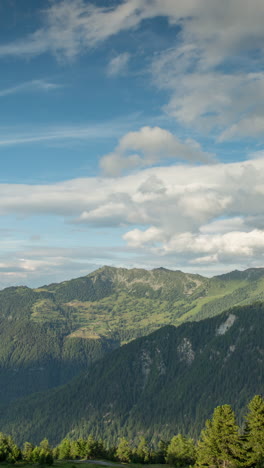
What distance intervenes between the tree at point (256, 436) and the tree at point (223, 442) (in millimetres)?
2265

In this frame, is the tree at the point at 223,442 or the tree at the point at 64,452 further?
the tree at the point at 64,452

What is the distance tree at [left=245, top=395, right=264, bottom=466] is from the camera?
83631mm

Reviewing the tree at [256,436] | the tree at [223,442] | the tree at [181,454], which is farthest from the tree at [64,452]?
the tree at [256,436]

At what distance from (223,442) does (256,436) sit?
694cm

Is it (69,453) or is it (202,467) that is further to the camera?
(69,453)

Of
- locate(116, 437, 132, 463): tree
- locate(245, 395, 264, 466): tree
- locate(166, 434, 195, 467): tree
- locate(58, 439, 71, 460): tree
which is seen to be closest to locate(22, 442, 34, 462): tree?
locate(58, 439, 71, 460): tree

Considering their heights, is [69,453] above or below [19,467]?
below

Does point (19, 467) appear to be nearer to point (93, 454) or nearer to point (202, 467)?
point (202, 467)

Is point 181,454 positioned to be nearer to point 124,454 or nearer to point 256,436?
point 124,454

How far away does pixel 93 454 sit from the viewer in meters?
169

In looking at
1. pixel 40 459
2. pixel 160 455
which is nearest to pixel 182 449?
pixel 160 455

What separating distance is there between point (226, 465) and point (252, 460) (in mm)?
5299

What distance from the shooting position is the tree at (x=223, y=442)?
8369 cm

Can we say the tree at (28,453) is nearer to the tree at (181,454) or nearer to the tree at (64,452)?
the tree at (64,452)
